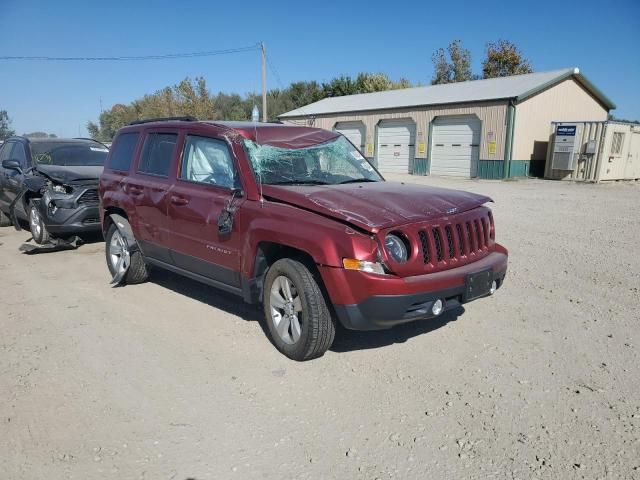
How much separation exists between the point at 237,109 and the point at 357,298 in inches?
2121

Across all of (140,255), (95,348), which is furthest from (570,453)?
(140,255)

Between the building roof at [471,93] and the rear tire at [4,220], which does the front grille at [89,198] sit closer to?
the rear tire at [4,220]

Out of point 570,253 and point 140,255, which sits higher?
point 140,255

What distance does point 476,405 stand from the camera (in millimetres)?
3266

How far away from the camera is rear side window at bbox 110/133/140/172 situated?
5.80 metres

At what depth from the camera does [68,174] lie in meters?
7.83

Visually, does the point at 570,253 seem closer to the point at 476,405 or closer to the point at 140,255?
the point at 476,405

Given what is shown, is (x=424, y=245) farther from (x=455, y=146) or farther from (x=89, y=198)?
(x=455, y=146)

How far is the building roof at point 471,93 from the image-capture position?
22625 mm


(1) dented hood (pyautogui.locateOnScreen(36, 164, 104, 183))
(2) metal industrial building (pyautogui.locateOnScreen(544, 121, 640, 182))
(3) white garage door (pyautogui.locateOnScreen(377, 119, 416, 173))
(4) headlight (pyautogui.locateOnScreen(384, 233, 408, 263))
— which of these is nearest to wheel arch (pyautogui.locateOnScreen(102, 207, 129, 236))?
(1) dented hood (pyautogui.locateOnScreen(36, 164, 104, 183))

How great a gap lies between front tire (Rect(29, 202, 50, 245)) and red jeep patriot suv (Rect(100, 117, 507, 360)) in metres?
A: 3.07

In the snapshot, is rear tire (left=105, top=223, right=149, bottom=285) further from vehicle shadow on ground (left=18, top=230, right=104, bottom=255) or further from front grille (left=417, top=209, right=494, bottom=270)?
front grille (left=417, top=209, right=494, bottom=270)

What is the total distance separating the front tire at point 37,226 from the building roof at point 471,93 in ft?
62.8

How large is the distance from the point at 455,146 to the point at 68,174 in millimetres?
19631
